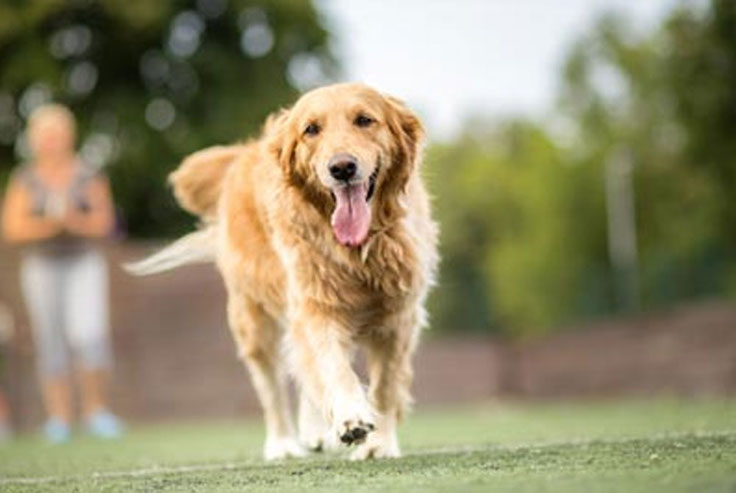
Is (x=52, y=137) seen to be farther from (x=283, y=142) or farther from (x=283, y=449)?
(x=283, y=142)

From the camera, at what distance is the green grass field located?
4.53 m

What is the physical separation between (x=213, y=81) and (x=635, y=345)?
54.4 feet

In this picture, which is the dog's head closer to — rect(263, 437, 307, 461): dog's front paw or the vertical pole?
rect(263, 437, 307, 461): dog's front paw

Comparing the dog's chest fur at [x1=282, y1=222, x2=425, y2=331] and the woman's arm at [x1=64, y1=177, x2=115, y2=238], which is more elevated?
the woman's arm at [x1=64, y1=177, x2=115, y2=238]

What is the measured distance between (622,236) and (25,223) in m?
11.5

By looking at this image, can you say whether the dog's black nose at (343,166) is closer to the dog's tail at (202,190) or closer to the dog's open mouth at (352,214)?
the dog's open mouth at (352,214)

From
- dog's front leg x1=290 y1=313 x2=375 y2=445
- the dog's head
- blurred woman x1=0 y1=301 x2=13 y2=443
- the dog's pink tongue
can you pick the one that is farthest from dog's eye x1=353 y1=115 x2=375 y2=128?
blurred woman x1=0 y1=301 x2=13 y2=443

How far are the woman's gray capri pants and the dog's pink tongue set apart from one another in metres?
5.67

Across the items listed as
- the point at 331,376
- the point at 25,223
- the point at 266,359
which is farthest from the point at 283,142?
the point at 25,223

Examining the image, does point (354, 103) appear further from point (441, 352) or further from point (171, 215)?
point (171, 215)

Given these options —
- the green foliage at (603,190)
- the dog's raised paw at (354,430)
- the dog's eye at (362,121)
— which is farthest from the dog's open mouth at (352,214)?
the green foliage at (603,190)

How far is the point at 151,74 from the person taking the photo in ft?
97.3

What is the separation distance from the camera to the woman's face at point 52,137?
11.3 m

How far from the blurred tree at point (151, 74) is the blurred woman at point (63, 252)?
1699 cm
